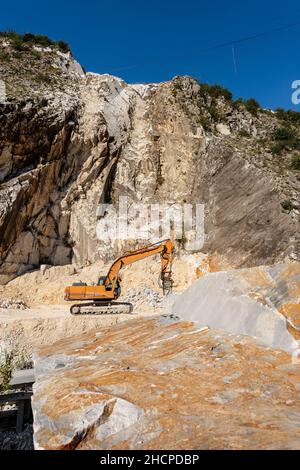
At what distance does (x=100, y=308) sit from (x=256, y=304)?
9.34 m

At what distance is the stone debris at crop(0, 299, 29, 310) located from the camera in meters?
16.2

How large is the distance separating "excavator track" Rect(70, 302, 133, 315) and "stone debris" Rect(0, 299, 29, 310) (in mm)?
3320

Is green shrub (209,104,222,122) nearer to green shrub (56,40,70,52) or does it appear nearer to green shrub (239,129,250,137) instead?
green shrub (239,129,250,137)

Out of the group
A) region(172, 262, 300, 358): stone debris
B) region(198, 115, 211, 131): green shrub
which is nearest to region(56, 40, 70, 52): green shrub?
region(198, 115, 211, 131): green shrub

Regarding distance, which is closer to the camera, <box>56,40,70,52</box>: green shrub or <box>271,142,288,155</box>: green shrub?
<box>271,142,288,155</box>: green shrub

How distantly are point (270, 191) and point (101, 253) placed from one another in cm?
1078

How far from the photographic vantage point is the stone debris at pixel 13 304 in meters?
16.2

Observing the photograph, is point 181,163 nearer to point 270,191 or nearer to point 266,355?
point 270,191

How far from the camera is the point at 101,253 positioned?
21297mm

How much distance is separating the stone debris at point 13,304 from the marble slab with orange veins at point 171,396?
10041mm

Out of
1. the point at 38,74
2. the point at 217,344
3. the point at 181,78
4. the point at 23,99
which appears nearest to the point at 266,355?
the point at 217,344

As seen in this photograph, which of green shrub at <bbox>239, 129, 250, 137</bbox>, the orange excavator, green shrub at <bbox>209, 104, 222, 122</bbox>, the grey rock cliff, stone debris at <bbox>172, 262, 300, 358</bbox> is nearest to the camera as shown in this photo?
stone debris at <bbox>172, 262, 300, 358</bbox>

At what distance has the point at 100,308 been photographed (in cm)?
1505

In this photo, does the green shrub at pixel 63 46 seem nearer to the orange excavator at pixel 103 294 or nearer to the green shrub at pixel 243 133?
the green shrub at pixel 243 133
